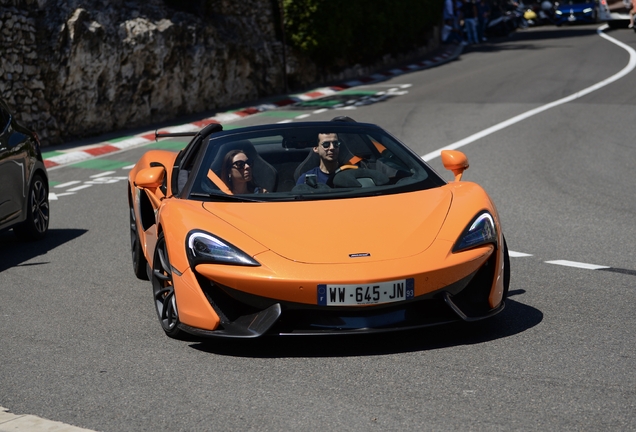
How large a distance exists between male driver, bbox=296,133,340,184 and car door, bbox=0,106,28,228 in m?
3.78

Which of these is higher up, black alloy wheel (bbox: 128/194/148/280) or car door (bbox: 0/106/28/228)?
car door (bbox: 0/106/28/228)

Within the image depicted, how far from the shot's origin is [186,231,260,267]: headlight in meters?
5.49

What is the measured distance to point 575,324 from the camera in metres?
5.98

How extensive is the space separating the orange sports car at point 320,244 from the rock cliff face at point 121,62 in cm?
1045

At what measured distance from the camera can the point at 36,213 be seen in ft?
33.5

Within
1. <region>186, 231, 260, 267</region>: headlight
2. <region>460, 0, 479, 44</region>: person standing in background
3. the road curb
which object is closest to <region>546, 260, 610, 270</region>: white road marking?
<region>186, 231, 260, 267</region>: headlight

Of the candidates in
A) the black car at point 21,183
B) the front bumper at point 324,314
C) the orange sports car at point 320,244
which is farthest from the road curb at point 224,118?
the front bumper at point 324,314

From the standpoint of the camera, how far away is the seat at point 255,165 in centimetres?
668

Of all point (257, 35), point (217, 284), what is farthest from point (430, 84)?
point (217, 284)

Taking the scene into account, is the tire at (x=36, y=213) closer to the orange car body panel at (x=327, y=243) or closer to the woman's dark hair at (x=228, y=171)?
the woman's dark hair at (x=228, y=171)

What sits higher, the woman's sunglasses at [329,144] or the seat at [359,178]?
the woman's sunglasses at [329,144]

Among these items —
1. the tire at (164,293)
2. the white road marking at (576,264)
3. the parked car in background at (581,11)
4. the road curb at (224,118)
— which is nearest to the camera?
the tire at (164,293)

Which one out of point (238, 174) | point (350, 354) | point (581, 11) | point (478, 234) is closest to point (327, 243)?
point (350, 354)

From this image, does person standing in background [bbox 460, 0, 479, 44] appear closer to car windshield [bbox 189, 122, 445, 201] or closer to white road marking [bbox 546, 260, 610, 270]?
white road marking [bbox 546, 260, 610, 270]
